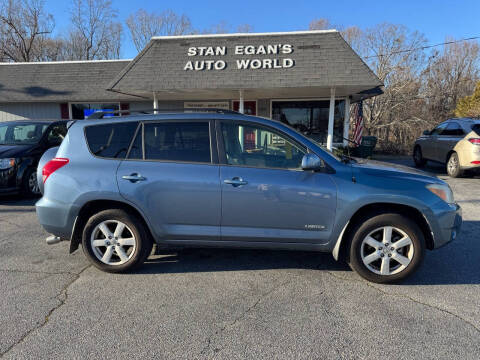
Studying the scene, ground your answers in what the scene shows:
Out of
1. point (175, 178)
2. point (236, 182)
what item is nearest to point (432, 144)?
point (236, 182)

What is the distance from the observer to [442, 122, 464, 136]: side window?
29.4 feet

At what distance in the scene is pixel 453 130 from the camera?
30.4ft

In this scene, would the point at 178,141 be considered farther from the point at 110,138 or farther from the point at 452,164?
the point at 452,164

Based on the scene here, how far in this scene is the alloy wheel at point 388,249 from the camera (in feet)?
10.6

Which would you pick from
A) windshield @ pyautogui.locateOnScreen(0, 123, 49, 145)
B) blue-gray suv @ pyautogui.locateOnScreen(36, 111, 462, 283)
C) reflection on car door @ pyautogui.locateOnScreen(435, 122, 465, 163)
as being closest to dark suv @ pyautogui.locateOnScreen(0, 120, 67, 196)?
windshield @ pyautogui.locateOnScreen(0, 123, 49, 145)

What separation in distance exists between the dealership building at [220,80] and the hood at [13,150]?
16.7 feet

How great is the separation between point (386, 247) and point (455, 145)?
7.54m

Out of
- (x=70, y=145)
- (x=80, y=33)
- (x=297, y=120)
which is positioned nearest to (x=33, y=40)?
(x=80, y=33)

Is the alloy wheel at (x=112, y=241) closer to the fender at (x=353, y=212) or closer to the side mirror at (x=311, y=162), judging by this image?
the side mirror at (x=311, y=162)

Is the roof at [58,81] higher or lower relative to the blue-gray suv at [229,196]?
higher

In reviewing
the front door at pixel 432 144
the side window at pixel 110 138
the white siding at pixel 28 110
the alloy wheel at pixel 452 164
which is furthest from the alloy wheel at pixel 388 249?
the white siding at pixel 28 110

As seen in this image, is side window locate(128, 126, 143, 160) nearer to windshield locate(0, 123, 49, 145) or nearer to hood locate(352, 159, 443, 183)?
hood locate(352, 159, 443, 183)

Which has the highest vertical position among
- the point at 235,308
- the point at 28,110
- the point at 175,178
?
the point at 28,110

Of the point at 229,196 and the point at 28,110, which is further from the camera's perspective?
the point at 28,110
